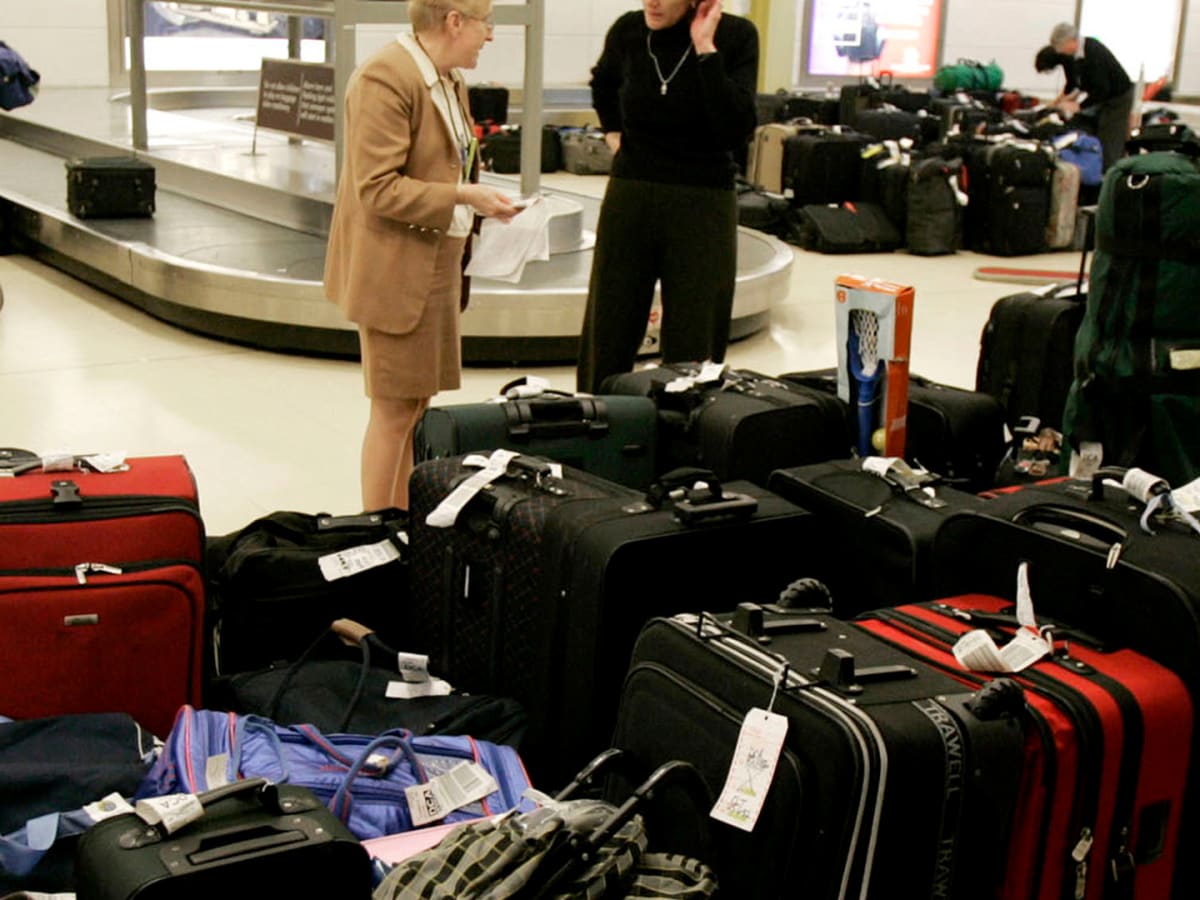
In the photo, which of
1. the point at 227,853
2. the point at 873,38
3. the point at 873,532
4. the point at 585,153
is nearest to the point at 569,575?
the point at 873,532

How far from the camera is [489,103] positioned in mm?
12695

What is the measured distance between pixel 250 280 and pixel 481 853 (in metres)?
4.62

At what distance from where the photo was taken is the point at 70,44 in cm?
1395

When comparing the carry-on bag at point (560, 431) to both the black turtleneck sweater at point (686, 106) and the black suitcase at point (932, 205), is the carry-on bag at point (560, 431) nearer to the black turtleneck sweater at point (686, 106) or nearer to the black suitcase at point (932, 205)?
→ the black turtleneck sweater at point (686, 106)

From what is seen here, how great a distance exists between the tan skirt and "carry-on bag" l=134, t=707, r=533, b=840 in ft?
4.00

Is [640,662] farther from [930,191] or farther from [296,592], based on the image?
[930,191]

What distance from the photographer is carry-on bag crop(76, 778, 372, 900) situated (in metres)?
1.72

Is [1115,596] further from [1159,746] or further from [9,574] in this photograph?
[9,574]

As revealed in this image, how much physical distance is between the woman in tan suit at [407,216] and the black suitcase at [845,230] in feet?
20.4

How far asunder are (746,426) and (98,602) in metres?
1.39

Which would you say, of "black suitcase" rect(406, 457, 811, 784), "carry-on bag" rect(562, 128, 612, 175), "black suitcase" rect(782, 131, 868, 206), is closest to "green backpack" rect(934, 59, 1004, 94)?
"carry-on bag" rect(562, 128, 612, 175)

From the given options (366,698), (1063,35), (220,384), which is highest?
(1063,35)

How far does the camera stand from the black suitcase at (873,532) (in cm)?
269

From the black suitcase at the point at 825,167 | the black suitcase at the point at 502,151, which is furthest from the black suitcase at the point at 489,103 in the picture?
the black suitcase at the point at 825,167
